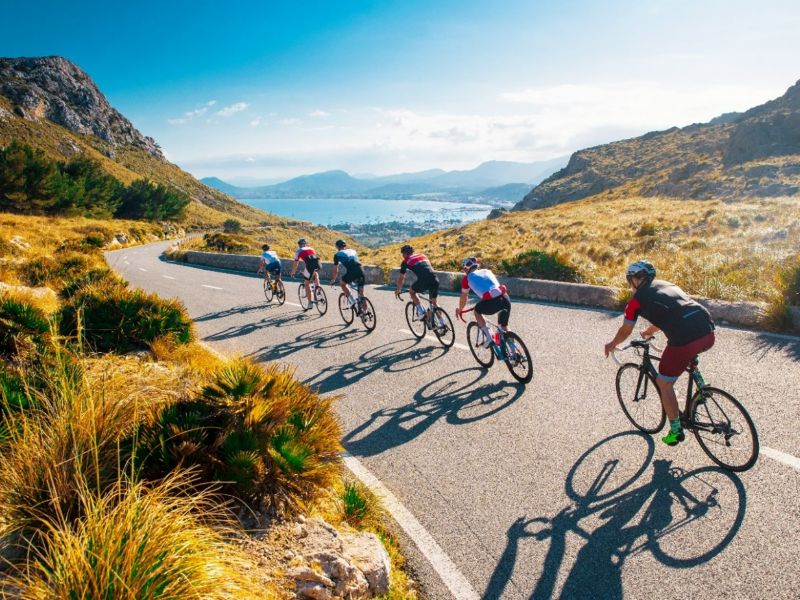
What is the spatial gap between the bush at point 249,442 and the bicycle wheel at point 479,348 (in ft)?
12.5

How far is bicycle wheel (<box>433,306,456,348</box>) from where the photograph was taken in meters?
8.88

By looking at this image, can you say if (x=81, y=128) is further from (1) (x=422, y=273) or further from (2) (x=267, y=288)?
(1) (x=422, y=273)

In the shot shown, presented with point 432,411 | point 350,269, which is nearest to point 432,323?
point 350,269

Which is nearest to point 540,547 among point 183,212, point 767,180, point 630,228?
point 630,228

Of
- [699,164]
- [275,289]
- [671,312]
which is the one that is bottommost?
[275,289]

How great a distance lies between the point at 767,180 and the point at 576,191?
41416 mm

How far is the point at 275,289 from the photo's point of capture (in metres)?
15.0

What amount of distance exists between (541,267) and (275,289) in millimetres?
8403

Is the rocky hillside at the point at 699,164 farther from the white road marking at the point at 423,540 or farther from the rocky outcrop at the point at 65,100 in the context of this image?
the rocky outcrop at the point at 65,100

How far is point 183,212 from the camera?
270 feet

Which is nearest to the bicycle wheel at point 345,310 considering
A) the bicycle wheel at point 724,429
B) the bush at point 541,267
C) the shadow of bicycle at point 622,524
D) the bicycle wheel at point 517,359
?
the bicycle wheel at point 517,359

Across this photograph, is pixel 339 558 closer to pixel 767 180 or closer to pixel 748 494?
pixel 748 494

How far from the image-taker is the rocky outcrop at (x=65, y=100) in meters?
126

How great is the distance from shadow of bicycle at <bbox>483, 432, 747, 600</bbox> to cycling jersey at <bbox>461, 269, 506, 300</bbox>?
10.3 feet
